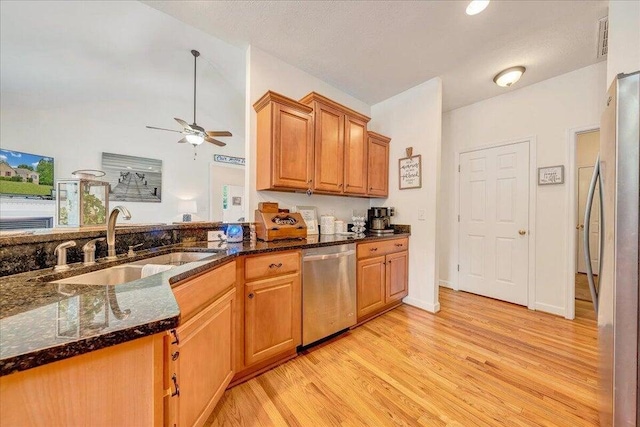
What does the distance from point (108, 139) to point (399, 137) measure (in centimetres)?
496

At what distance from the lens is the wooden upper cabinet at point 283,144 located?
6.89ft

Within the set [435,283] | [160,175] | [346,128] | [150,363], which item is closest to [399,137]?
[346,128]

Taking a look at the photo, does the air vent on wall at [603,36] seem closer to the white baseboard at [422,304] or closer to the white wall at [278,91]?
the white wall at [278,91]

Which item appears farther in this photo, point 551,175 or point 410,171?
point 410,171

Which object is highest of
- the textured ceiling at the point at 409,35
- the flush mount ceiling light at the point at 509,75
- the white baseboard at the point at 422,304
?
the textured ceiling at the point at 409,35

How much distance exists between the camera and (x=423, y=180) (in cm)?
280

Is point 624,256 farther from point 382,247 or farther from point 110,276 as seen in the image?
point 110,276

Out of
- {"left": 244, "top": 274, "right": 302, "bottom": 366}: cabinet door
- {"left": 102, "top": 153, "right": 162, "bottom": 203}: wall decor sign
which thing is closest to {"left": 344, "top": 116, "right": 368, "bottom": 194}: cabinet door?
{"left": 244, "top": 274, "right": 302, "bottom": 366}: cabinet door

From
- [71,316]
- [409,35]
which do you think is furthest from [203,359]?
[409,35]

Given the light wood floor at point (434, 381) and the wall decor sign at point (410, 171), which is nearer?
the light wood floor at point (434, 381)

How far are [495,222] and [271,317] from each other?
3.06 m

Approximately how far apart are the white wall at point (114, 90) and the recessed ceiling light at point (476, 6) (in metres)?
2.14

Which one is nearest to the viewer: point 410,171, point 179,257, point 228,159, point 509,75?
point 179,257

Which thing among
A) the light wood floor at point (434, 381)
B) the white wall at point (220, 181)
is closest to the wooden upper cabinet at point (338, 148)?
the light wood floor at point (434, 381)
